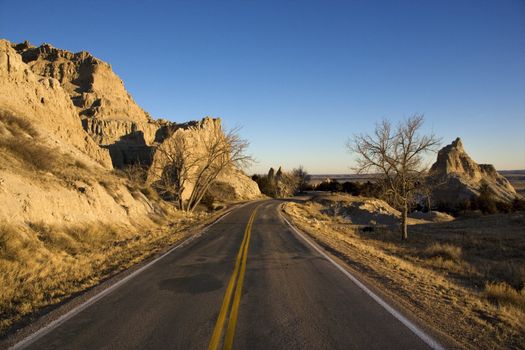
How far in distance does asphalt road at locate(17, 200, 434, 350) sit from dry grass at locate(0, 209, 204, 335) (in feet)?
4.14

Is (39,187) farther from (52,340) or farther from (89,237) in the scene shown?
(52,340)

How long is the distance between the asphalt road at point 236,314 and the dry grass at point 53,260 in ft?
4.14

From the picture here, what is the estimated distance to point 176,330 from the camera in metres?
5.43

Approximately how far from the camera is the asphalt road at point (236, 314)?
5047 millimetres

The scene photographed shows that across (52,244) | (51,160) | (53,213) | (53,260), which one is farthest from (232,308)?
(51,160)

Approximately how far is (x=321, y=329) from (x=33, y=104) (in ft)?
96.8

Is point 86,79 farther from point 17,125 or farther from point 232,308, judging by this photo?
point 232,308

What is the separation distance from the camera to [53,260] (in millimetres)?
10875

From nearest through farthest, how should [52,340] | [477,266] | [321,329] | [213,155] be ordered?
[52,340] < [321,329] < [477,266] < [213,155]

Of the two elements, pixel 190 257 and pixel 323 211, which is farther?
pixel 323 211

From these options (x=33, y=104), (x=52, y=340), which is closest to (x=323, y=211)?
(x=33, y=104)

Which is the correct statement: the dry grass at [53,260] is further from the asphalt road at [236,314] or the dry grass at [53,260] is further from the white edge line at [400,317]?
the white edge line at [400,317]

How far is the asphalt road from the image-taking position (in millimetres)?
5047

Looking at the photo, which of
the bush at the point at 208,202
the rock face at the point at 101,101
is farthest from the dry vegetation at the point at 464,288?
the rock face at the point at 101,101
